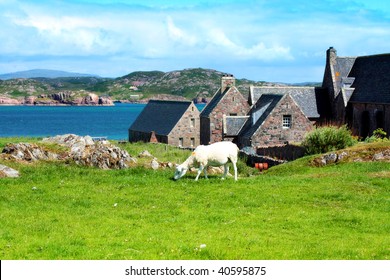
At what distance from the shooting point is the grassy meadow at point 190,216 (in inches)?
641

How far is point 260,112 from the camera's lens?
63.2m

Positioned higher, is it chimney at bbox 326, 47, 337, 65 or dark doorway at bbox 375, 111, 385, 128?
chimney at bbox 326, 47, 337, 65

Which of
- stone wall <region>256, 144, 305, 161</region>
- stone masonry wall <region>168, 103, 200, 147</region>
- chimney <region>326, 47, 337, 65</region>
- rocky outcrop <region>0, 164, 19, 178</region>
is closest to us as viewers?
rocky outcrop <region>0, 164, 19, 178</region>

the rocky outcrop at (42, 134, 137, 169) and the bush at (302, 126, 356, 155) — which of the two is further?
the bush at (302, 126, 356, 155)

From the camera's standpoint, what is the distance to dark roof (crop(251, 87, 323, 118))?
70.5m

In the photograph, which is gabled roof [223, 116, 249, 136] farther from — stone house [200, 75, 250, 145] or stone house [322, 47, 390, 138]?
stone house [322, 47, 390, 138]

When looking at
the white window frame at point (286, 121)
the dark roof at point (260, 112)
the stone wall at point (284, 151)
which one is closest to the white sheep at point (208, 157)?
the stone wall at point (284, 151)

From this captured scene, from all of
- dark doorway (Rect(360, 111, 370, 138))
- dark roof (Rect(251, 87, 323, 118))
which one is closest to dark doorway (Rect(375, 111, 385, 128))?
dark doorway (Rect(360, 111, 370, 138))

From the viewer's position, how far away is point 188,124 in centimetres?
8056

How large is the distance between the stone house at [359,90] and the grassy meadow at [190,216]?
34975 millimetres

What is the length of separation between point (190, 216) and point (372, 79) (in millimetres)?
52456

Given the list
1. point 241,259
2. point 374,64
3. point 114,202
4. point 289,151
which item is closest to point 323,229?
point 241,259

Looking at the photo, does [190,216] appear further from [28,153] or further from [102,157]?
[28,153]

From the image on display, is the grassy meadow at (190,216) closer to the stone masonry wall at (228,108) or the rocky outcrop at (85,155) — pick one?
the rocky outcrop at (85,155)
